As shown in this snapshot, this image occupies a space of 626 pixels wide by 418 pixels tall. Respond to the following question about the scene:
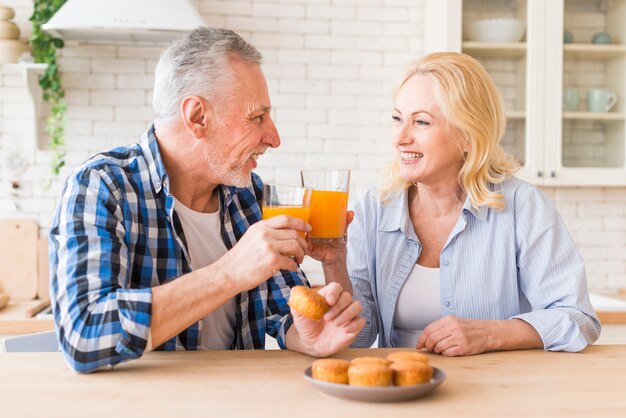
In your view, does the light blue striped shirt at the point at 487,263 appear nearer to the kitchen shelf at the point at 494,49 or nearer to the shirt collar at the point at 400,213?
the shirt collar at the point at 400,213

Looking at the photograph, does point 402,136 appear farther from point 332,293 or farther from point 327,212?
point 332,293

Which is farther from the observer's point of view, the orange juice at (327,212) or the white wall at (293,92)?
the white wall at (293,92)

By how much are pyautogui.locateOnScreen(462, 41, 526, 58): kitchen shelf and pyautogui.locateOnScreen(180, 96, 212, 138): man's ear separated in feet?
6.55

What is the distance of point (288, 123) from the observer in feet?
12.5

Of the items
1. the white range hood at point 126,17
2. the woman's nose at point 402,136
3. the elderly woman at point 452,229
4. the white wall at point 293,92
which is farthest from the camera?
the white wall at point 293,92

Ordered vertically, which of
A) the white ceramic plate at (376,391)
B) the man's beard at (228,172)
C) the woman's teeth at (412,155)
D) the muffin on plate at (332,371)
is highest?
the woman's teeth at (412,155)

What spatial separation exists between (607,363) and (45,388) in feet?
3.99

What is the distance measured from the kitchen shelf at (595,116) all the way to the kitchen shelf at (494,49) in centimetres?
37

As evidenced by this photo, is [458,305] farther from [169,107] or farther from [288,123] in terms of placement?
[288,123]

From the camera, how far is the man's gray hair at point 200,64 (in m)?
1.94

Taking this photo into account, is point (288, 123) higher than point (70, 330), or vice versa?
point (288, 123)

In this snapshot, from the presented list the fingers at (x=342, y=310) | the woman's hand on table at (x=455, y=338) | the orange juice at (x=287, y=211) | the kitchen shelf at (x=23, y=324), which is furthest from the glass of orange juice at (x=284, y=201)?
the kitchen shelf at (x=23, y=324)

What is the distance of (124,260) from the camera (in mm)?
1712

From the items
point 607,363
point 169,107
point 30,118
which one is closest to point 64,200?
point 169,107
